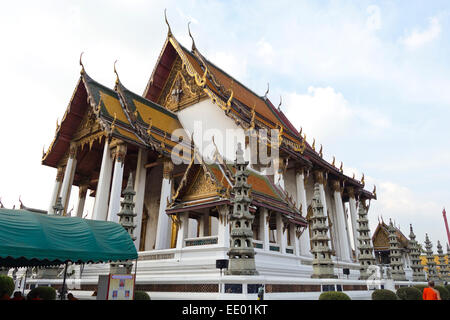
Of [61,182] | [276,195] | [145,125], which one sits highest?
[145,125]

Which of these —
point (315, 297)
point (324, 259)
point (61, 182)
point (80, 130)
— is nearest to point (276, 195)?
point (324, 259)

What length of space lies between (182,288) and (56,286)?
6.13 m

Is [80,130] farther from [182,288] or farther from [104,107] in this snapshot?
[182,288]

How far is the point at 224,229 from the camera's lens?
32.2 ft

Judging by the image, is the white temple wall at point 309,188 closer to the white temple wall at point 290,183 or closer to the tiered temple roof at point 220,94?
the tiered temple roof at point 220,94

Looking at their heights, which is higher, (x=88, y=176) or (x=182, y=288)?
(x=88, y=176)

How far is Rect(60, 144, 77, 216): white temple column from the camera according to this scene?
51.6ft

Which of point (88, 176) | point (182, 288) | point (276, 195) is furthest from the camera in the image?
point (88, 176)

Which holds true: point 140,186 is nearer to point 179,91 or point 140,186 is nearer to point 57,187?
point 57,187

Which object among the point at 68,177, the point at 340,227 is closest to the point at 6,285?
the point at 68,177

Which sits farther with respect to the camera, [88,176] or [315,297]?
[88,176]

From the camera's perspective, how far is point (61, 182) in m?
17.4

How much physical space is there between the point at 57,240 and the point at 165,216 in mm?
8632

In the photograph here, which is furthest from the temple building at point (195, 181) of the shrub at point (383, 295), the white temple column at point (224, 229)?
the shrub at point (383, 295)
